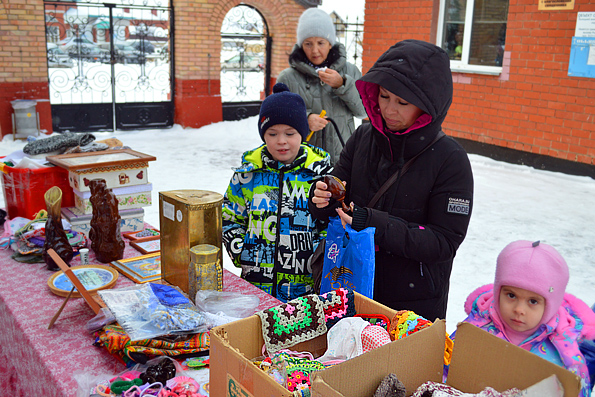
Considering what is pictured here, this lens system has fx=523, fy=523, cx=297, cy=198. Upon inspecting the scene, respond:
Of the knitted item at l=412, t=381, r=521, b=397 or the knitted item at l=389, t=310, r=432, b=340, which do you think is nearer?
the knitted item at l=412, t=381, r=521, b=397

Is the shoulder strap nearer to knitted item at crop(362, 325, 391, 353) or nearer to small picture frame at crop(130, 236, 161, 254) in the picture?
knitted item at crop(362, 325, 391, 353)

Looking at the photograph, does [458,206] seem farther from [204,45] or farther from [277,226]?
[204,45]

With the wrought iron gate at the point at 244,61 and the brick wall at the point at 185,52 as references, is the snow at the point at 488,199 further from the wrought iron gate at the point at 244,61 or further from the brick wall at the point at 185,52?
the wrought iron gate at the point at 244,61

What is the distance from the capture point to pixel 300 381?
1.22 m

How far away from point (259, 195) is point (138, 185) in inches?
37.1

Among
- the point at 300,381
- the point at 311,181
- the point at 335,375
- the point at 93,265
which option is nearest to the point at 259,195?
the point at 311,181

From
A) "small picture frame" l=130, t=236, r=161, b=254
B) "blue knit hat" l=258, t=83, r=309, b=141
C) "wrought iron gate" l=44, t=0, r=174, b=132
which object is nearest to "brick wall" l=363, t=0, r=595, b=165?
"wrought iron gate" l=44, t=0, r=174, b=132

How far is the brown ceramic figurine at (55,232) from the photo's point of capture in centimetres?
227

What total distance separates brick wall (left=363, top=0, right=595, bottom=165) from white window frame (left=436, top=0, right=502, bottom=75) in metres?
0.10

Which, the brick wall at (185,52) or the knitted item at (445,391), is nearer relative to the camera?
the knitted item at (445,391)

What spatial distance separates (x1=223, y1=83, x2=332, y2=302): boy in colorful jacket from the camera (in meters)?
2.27

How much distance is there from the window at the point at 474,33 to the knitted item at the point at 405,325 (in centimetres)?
776

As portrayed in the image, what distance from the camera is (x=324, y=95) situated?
3.47 m

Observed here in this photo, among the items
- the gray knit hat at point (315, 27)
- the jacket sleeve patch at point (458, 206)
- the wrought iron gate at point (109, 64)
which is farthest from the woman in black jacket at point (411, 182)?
the wrought iron gate at point (109, 64)
